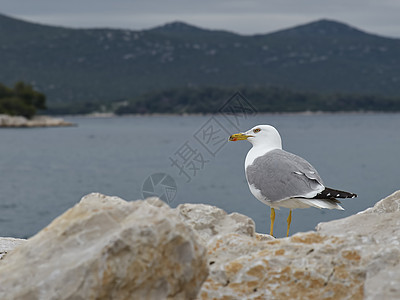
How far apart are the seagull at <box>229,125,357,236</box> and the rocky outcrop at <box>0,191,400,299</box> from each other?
1848 millimetres

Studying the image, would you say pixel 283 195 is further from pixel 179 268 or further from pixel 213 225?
pixel 179 268

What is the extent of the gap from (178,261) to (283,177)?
3490 millimetres

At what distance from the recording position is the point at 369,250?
510 cm

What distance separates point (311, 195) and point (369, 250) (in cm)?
242

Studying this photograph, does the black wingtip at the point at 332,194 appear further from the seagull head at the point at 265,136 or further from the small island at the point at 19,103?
the small island at the point at 19,103

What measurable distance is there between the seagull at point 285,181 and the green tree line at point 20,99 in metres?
103

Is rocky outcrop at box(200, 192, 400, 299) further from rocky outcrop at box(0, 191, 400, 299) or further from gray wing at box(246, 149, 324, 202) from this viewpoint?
gray wing at box(246, 149, 324, 202)

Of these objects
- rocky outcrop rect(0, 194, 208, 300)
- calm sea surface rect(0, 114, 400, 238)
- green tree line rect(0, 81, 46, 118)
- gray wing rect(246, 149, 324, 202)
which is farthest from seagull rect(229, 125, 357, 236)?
green tree line rect(0, 81, 46, 118)

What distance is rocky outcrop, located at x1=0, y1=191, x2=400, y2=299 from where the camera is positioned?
14.1 feet

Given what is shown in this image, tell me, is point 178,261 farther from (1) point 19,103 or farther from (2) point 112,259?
(1) point 19,103

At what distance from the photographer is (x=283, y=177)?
7762 mm

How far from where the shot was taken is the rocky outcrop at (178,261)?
4305 mm

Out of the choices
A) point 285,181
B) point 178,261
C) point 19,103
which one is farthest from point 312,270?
point 19,103

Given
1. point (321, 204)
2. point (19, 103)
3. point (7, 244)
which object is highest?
point (321, 204)
